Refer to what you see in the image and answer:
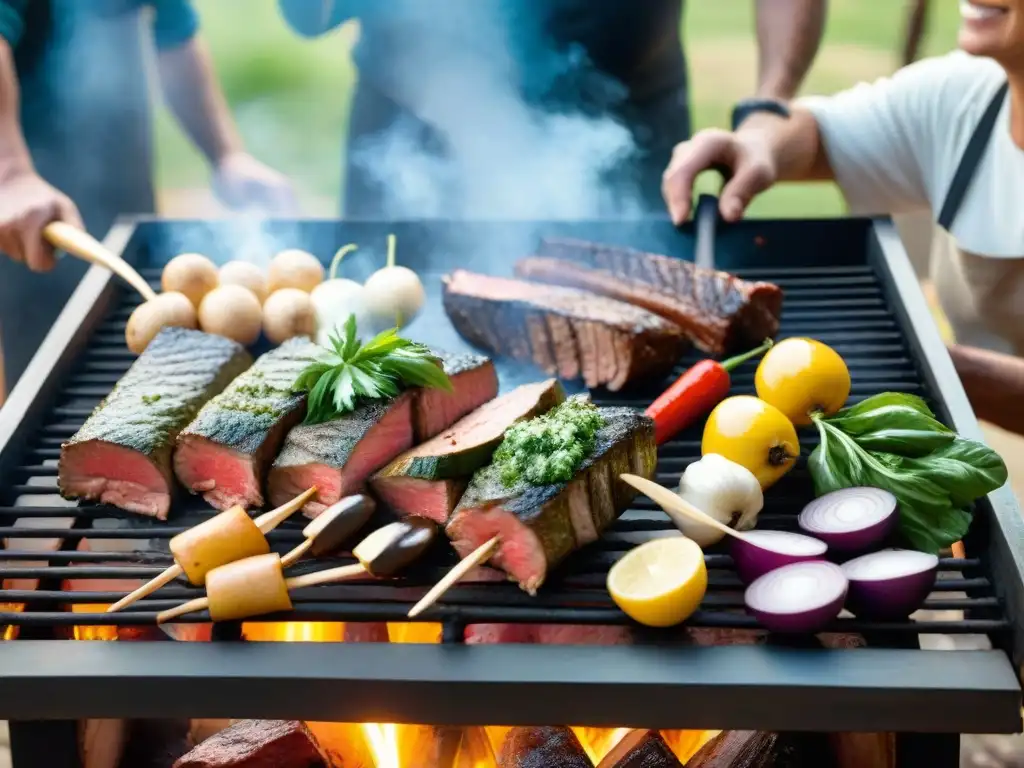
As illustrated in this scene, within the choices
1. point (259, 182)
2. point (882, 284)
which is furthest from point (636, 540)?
point (259, 182)

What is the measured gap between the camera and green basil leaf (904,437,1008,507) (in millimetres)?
2498

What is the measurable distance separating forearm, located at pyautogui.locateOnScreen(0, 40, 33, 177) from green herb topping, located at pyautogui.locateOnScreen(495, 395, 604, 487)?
2595 millimetres

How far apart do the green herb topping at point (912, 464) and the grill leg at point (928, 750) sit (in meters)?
0.44

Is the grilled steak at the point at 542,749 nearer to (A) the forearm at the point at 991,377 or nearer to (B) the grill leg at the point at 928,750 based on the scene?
(B) the grill leg at the point at 928,750

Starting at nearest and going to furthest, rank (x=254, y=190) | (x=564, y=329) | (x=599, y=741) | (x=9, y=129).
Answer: (x=599, y=741) < (x=564, y=329) < (x=9, y=129) < (x=254, y=190)

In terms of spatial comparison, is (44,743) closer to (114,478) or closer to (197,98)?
(114,478)

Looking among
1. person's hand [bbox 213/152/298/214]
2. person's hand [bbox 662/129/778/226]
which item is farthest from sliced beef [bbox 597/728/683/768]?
person's hand [bbox 213/152/298/214]

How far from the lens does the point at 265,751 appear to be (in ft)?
8.66

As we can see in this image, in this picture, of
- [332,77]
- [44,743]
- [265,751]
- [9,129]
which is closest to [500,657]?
[265,751]

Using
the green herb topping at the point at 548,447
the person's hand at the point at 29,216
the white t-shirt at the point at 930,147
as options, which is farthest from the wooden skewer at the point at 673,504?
the person's hand at the point at 29,216

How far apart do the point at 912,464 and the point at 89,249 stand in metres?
2.94

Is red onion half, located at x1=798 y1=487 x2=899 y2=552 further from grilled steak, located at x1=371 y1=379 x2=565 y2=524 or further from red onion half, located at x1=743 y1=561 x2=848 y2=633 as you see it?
grilled steak, located at x1=371 y1=379 x2=565 y2=524

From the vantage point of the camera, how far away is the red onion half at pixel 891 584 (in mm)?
2240

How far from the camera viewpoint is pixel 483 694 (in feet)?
7.08
